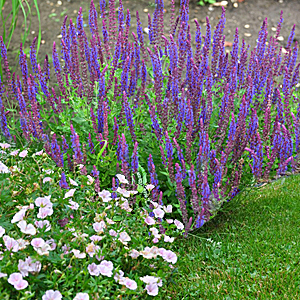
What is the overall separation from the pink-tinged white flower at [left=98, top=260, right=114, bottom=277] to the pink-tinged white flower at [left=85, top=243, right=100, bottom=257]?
73 millimetres

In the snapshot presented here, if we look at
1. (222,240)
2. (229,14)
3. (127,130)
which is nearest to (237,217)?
(222,240)

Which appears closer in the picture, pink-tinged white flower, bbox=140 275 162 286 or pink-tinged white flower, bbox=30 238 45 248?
pink-tinged white flower, bbox=30 238 45 248

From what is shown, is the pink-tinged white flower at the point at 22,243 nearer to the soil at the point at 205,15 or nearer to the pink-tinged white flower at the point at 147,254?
the pink-tinged white flower at the point at 147,254

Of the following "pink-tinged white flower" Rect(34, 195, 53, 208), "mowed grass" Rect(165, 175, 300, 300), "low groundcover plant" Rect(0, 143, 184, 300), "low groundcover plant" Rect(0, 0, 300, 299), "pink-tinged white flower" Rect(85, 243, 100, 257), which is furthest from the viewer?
"low groundcover plant" Rect(0, 0, 300, 299)

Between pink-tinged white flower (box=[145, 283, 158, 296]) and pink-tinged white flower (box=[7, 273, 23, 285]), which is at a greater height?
pink-tinged white flower (box=[7, 273, 23, 285])

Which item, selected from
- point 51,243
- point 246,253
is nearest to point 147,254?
point 51,243

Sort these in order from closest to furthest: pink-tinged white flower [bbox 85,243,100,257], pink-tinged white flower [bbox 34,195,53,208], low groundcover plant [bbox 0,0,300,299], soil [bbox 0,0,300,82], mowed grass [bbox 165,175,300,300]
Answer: pink-tinged white flower [bbox 85,243,100,257]
pink-tinged white flower [bbox 34,195,53,208]
mowed grass [bbox 165,175,300,300]
low groundcover plant [bbox 0,0,300,299]
soil [bbox 0,0,300,82]

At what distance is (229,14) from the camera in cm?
668

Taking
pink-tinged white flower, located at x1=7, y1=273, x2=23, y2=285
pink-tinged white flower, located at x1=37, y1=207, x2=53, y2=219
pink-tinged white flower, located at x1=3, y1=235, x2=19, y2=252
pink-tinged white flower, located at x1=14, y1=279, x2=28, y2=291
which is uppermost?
pink-tinged white flower, located at x1=37, y1=207, x2=53, y2=219

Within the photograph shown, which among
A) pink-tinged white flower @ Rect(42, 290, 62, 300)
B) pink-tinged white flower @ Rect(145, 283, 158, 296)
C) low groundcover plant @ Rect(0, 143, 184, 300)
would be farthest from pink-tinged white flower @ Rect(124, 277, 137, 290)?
pink-tinged white flower @ Rect(42, 290, 62, 300)

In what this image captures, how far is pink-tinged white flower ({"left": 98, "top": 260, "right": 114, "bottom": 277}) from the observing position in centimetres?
198

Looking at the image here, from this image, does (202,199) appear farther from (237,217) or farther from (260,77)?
(260,77)

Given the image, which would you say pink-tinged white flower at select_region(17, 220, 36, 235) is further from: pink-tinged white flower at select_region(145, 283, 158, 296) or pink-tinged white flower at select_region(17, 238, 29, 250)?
pink-tinged white flower at select_region(145, 283, 158, 296)

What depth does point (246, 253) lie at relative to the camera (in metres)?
2.86
